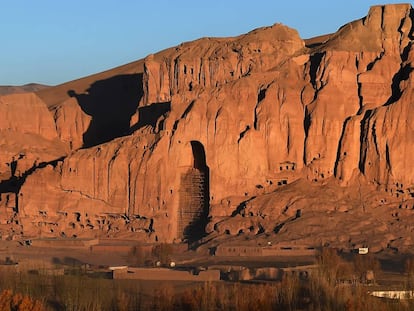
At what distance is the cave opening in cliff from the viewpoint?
9919 cm

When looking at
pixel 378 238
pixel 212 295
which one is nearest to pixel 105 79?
pixel 378 238

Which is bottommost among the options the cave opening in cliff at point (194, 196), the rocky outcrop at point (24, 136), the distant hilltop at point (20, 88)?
the cave opening in cliff at point (194, 196)

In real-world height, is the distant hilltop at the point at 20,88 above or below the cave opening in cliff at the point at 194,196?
above

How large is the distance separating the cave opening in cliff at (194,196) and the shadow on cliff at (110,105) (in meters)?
10.1

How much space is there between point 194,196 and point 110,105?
24101mm

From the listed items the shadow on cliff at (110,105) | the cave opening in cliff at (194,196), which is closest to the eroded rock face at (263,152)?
the cave opening in cliff at (194,196)

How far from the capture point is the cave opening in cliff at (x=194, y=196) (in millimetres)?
99188

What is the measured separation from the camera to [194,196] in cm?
9994

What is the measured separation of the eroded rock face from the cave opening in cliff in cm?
8

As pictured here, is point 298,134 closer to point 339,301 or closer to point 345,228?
point 345,228

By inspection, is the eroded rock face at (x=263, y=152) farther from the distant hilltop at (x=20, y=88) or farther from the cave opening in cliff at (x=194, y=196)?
the distant hilltop at (x=20, y=88)

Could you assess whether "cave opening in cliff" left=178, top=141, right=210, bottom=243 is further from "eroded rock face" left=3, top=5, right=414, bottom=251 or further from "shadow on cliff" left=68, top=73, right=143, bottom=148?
"shadow on cliff" left=68, top=73, right=143, bottom=148

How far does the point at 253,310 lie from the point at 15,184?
140 feet

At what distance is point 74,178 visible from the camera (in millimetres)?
101375
